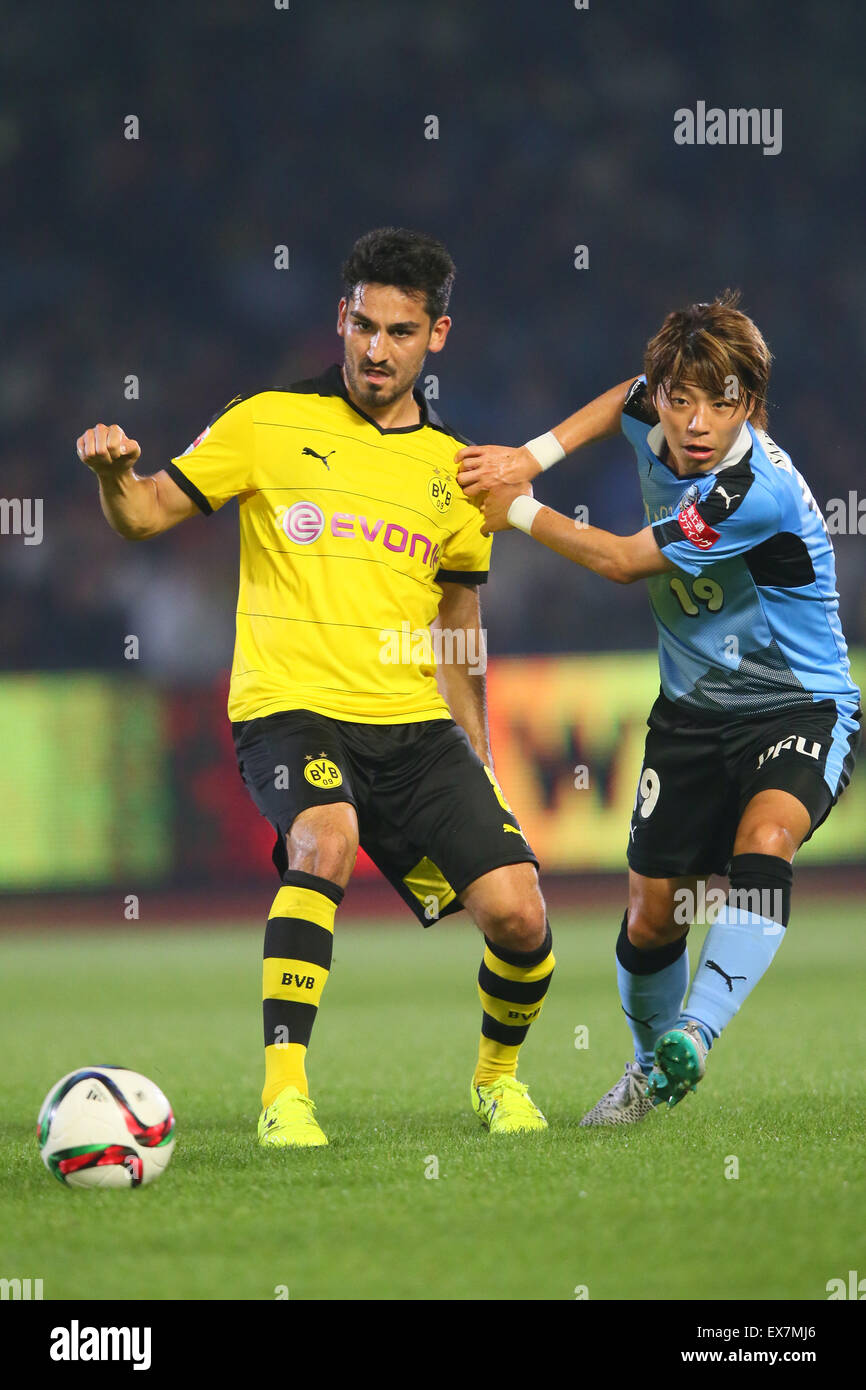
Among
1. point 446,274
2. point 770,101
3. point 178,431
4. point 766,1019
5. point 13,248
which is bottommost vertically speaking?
point 766,1019

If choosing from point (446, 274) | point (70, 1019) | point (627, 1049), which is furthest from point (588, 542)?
point (70, 1019)

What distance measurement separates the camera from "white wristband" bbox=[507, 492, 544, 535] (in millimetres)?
4129

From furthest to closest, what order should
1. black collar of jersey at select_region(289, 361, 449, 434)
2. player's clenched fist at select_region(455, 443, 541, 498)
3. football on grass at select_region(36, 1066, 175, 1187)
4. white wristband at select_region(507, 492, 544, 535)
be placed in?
black collar of jersey at select_region(289, 361, 449, 434) < player's clenched fist at select_region(455, 443, 541, 498) < white wristband at select_region(507, 492, 544, 535) < football on grass at select_region(36, 1066, 175, 1187)

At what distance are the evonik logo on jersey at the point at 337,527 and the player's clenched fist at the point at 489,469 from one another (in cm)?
24

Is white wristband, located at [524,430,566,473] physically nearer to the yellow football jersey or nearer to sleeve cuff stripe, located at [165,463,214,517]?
the yellow football jersey

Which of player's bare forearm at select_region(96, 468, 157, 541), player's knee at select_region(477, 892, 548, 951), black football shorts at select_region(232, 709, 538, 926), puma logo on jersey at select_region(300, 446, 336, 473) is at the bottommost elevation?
player's knee at select_region(477, 892, 548, 951)

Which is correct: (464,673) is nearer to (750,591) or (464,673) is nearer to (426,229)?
(750,591)

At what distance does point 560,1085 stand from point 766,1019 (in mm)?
1872

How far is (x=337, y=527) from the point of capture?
432 centimetres

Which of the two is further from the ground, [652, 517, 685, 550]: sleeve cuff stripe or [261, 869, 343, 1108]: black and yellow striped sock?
[652, 517, 685, 550]: sleeve cuff stripe

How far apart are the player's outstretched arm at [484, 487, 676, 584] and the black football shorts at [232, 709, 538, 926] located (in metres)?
0.59

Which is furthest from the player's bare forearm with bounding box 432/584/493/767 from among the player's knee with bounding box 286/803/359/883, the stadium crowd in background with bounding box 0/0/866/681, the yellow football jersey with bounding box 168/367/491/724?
the stadium crowd in background with bounding box 0/0/866/681

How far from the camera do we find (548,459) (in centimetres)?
436

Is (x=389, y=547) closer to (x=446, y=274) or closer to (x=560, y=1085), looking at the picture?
(x=446, y=274)
